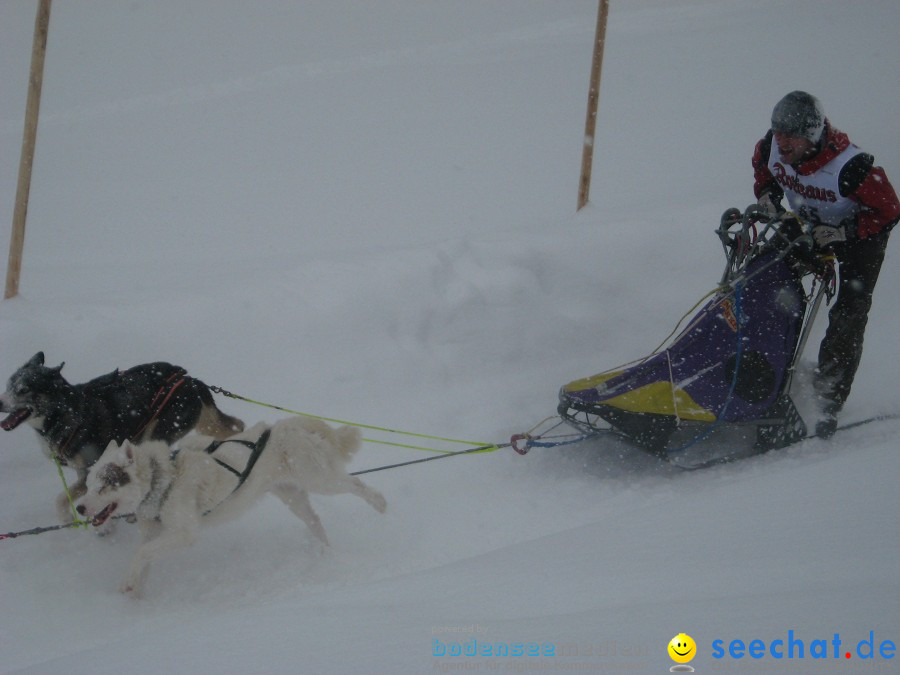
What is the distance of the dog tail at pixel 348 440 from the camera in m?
3.62

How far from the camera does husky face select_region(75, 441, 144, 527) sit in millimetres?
3131

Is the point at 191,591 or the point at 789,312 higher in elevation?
the point at 789,312

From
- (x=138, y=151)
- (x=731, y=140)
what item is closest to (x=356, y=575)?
(x=731, y=140)

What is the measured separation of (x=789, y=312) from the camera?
12.3 feet

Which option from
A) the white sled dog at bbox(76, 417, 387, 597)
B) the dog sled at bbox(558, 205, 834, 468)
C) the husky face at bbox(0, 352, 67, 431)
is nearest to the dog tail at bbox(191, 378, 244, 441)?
the white sled dog at bbox(76, 417, 387, 597)

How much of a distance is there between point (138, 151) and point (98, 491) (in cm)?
739

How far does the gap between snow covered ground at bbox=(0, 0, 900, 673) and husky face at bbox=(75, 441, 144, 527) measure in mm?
541

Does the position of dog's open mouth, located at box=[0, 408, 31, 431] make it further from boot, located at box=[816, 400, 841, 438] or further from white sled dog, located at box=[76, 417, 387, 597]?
boot, located at box=[816, 400, 841, 438]

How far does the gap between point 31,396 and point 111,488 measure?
0.77 m

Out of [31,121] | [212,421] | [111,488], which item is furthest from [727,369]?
[31,121]

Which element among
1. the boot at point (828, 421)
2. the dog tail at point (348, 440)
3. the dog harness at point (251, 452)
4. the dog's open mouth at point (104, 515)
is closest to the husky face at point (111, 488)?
the dog's open mouth at point (104, 515)

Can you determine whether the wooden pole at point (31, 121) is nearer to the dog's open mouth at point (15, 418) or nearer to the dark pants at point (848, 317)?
the dog's open mouth at point (15, 418)

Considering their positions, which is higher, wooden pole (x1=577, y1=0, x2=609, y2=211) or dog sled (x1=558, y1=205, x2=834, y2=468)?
wooden pole (x1=577, y1=0, x2=609, y2=211)

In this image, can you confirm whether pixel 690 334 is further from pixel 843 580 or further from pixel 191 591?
pixel 191 591
